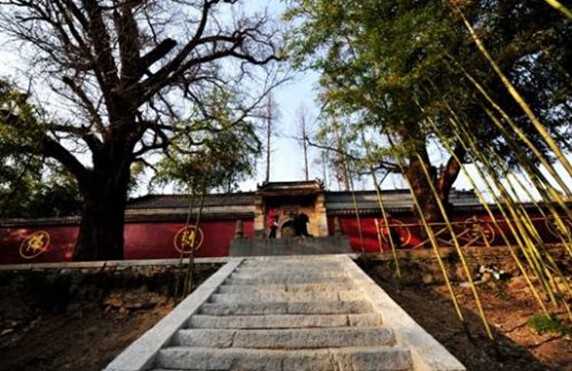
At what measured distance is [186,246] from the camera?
938 cm

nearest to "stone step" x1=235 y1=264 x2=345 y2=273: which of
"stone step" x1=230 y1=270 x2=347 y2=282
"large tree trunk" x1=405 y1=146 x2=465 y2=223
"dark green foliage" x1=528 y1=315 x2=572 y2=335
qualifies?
"stone step" x1=230 y1=270 x2=347 y2=282

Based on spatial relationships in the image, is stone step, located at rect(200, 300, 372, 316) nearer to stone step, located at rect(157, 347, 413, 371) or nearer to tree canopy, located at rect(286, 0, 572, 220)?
stone step, located at rect(157, 347, 413, 371)

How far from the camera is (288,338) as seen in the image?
253 cm

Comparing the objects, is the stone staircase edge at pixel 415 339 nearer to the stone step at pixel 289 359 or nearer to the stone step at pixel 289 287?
the stone step at pixel 289 359

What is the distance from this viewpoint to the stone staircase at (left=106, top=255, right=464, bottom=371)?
2.18 m

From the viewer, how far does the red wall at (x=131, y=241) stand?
30.4 ft

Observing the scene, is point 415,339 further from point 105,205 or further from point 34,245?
point 34,245

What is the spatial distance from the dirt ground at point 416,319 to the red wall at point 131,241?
452cm

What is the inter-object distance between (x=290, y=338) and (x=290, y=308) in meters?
0.61

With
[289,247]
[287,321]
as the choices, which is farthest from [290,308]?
[289,247]

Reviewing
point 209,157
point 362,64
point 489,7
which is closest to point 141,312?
point 209,157

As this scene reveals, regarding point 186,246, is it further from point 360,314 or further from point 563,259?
point 563,259

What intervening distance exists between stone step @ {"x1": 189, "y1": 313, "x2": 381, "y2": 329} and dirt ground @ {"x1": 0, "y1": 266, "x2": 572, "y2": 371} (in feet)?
3.77

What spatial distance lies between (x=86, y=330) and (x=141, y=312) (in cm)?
71
